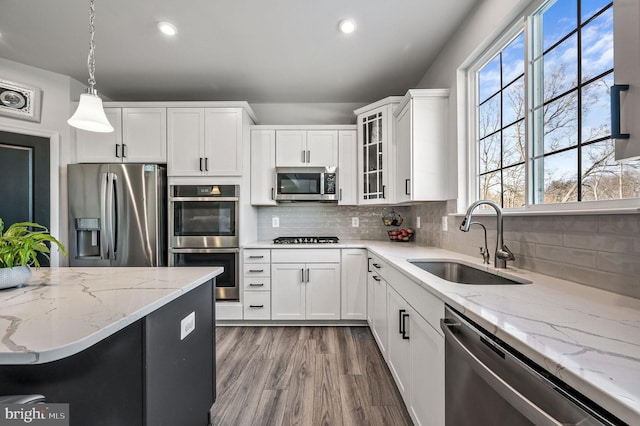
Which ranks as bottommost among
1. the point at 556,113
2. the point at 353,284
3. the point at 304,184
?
the point at 353,284

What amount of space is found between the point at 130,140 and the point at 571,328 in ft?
11.8

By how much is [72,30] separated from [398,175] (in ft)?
9.93

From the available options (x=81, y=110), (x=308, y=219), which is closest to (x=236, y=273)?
(x=308, y=219)

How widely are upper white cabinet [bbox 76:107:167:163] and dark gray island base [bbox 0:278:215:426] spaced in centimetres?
234

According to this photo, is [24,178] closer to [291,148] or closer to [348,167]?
[291,148]

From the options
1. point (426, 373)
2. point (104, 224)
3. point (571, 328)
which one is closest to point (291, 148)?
point (104, 224)

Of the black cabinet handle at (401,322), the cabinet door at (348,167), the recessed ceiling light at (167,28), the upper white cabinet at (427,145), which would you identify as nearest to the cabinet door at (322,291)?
the cabinet door at (348,167)

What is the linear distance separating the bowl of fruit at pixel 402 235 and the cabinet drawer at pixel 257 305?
60.4 inches

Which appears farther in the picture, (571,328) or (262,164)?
(262,164)

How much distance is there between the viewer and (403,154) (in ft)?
8.66

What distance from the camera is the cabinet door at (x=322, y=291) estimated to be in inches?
115

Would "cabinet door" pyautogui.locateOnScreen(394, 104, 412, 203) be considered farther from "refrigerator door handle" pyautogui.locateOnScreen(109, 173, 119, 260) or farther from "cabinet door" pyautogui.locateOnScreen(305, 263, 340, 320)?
"refrigerator door handle" pyautogui.locateOnScreen(109, 173, 119, 260)

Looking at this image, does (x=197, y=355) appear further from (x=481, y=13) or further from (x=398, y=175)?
(x=481, y=13)

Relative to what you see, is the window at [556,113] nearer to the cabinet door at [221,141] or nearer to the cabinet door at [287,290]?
the cabinet door at [287,290]
